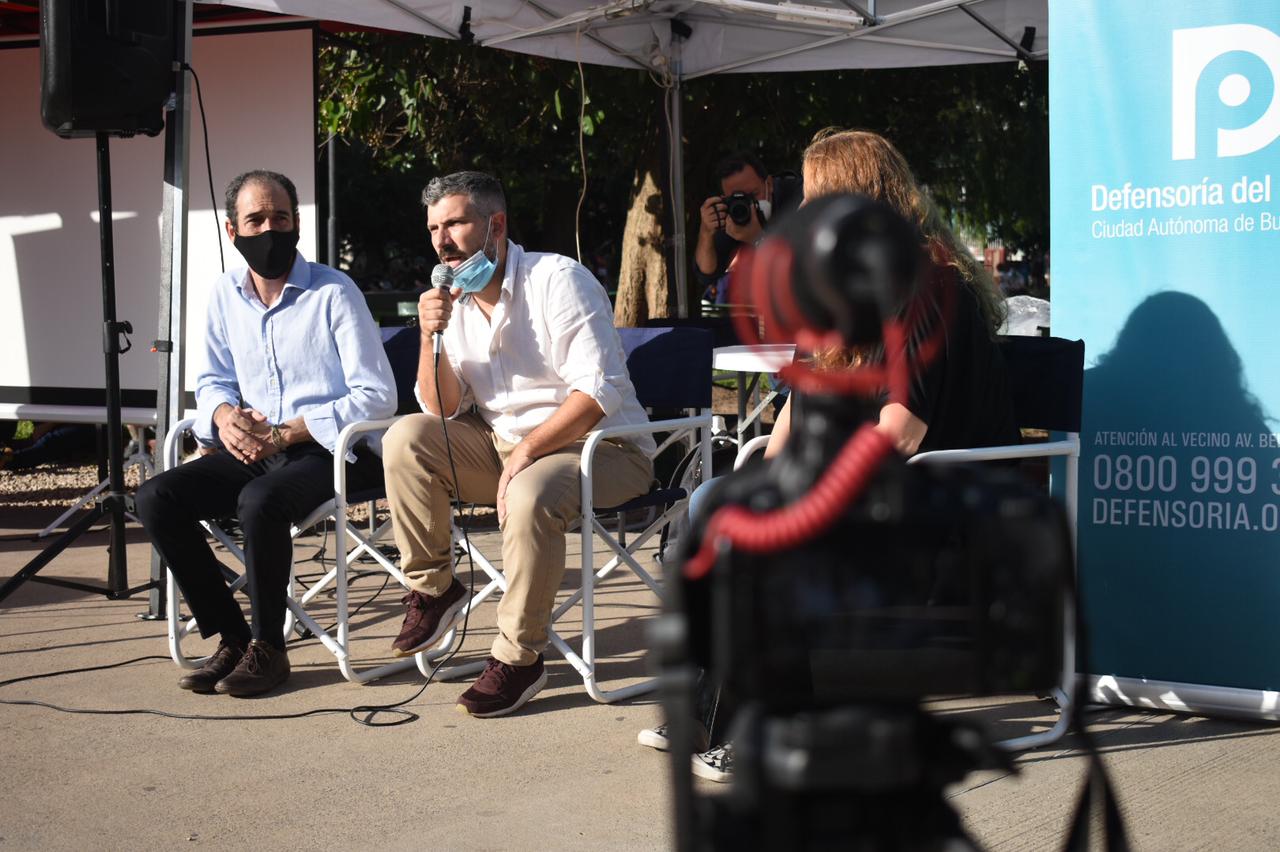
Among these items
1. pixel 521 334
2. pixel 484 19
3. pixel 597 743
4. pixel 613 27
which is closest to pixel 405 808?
pixel 597 743

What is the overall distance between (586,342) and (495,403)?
427 millimetres

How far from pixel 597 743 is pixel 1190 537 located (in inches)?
67.9

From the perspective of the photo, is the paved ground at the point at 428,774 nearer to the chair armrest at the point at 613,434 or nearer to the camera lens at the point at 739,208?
the chair armrest at the point at 613,434

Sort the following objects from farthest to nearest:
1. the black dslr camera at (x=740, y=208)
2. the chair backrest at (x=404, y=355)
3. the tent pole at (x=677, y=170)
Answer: the tent pole at (x=677, y=170)
the black dslr camera at (x=740, y=208)
the chair backrest at (x=404, y=355)

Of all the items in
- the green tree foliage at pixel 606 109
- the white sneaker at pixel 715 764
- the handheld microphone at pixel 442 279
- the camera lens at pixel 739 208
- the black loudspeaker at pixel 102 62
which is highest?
the green tree foliage at pixel 606 109

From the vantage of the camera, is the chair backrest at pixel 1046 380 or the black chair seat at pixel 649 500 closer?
the chair backrest at pixel 1046 380

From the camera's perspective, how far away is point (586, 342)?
4.22 metres

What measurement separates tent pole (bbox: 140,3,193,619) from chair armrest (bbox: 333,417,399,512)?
1.18 m

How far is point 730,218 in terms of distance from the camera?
6.45 metres

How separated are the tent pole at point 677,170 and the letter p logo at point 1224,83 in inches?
167

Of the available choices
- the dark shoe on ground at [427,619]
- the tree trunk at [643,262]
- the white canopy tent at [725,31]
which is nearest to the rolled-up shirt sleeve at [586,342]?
the dark shoe on ground at [427,619]

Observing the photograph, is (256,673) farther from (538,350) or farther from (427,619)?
(538,350)

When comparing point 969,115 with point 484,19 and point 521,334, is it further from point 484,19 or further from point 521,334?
point 521,334

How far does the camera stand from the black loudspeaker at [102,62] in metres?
4.91
